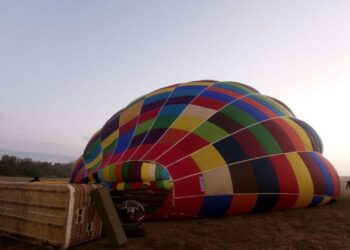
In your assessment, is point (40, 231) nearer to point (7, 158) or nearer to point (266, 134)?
point (266, 134)

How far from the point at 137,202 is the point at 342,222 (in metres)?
3.95

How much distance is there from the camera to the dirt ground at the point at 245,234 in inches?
172

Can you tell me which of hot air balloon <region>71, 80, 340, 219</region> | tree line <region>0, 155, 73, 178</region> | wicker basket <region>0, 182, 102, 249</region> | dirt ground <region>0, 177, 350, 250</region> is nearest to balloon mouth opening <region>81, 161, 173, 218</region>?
hot air balloon <region>71, 80, 340, 219</region>

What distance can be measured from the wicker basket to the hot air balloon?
1395 mm

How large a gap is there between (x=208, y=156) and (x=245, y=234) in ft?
5.08

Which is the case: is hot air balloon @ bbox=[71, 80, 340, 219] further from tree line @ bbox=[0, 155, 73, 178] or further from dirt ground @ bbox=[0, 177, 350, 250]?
tree line @ bbox=[0, 155, 73, 178]

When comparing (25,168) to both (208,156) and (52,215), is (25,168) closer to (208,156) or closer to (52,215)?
(208,156)

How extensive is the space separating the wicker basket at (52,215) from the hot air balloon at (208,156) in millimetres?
1395

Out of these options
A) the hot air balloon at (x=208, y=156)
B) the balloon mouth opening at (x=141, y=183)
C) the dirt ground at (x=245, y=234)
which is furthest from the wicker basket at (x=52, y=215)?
the hot air balloon at (x=208, y=156)

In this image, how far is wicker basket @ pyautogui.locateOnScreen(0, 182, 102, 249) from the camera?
410 centimetres

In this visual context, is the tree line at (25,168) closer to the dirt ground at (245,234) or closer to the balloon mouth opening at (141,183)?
the balloon mouth opening at (141,183)

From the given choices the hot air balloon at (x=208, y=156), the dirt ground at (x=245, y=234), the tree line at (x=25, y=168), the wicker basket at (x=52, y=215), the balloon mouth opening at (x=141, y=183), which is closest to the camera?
the wicker basket at (x=52, y=215)

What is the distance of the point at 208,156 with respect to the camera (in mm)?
5980

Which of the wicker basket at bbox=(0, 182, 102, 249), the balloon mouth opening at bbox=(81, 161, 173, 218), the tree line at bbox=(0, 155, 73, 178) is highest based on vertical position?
the tree line at bbox=(0, 155, 73, 178)
